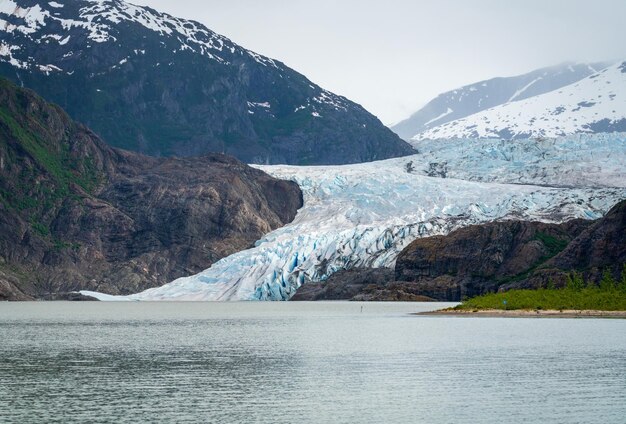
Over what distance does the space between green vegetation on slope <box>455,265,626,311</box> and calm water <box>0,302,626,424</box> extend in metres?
28.5

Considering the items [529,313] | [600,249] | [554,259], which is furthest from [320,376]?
[554,259]

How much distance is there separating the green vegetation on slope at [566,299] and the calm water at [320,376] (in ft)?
93.5

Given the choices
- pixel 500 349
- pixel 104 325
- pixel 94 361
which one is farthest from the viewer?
pixel 104 325

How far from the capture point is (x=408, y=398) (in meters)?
46.7

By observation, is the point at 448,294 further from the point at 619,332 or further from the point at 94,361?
the point at 94,361

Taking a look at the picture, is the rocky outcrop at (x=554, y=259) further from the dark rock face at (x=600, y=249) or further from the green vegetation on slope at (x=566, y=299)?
the green vegetation on slope at (x=566, y=299)

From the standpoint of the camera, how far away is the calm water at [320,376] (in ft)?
140

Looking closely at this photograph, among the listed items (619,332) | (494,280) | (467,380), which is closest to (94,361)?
(467,380)

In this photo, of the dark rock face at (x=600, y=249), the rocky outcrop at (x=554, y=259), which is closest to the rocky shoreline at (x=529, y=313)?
the rocky outcrop at (x=554, y=259)

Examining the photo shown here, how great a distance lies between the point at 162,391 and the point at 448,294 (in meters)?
155

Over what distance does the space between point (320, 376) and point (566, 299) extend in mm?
78210

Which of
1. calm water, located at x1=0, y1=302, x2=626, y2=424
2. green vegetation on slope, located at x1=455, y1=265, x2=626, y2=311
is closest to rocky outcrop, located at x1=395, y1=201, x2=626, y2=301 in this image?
green vegetation on slope, located at x1=455, y1=265, x2=626, y2=311

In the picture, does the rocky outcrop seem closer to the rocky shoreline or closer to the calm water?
the rocky shoreline

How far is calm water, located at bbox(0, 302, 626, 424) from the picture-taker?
4278cm
